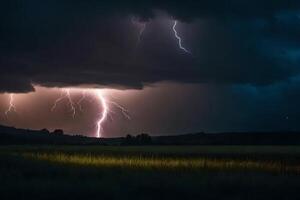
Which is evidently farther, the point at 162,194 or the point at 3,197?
the point at 162,194

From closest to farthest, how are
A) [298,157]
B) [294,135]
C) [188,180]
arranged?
[188,180], [298,157], [294,135]

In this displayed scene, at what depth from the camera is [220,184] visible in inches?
980

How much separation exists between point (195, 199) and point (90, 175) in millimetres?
9270

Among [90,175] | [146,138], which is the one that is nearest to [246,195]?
[90,175]

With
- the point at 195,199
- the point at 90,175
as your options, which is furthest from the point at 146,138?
the point at 195,199

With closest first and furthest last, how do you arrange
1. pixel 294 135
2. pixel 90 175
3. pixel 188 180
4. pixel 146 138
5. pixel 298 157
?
1. pixel 188 180
2. pixel 90 175
3. pixel 298 157
4. pixel 146 138
5. pixel 294 135

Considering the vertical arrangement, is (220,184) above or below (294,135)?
below

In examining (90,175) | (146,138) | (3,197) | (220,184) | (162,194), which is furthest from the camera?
(146,138)

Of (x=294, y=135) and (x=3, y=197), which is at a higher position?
(x=294, y=135)

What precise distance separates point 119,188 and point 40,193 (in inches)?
116

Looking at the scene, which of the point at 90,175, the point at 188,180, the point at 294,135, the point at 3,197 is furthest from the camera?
the point at 294,135

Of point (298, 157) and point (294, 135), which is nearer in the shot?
point (298, 157)

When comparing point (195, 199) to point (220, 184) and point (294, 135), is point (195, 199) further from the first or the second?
point (294, 135)

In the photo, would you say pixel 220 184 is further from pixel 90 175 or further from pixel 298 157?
pixel 298 157
